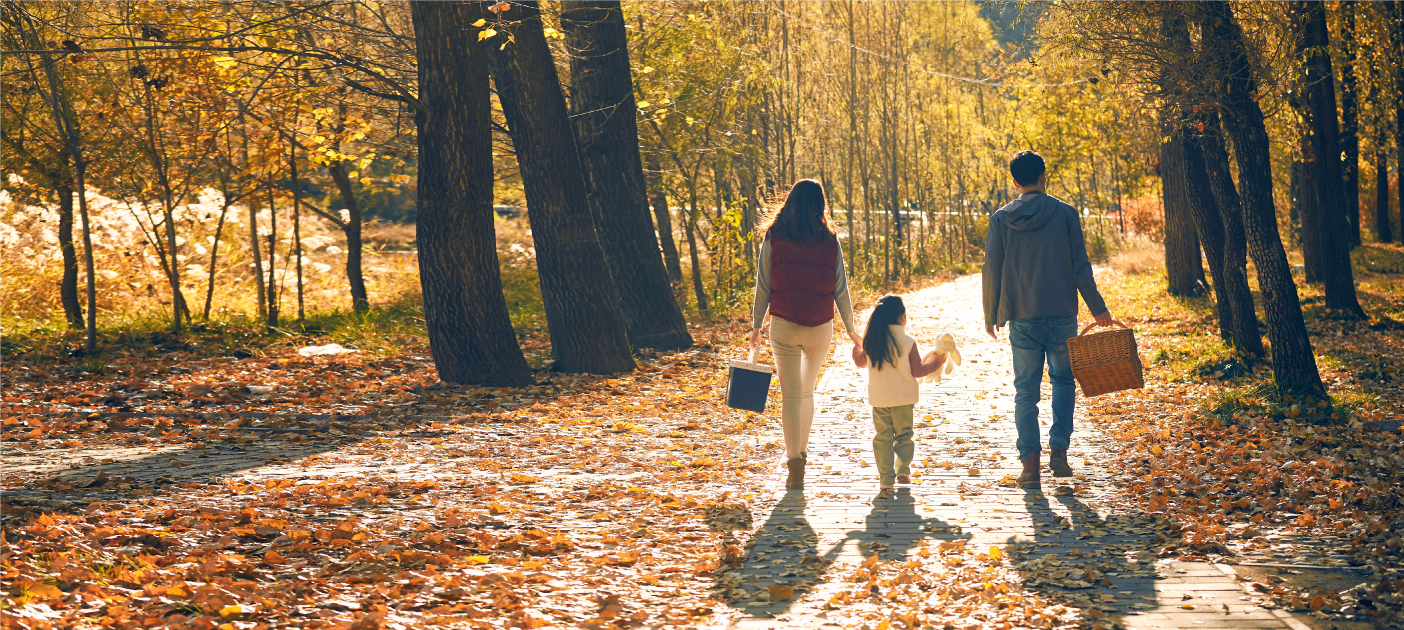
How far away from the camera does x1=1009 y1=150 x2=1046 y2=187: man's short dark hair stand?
261 inches

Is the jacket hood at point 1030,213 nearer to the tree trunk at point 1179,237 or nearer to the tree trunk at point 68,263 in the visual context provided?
the tree trunk at point 68,263

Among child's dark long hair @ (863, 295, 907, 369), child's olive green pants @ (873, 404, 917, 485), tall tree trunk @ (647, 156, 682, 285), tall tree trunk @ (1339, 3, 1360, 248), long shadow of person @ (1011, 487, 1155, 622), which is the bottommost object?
long shadow of person @ (1011, 487, 1155, 622)

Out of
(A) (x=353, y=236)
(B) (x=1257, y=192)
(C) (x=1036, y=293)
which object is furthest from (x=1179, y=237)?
(A) (x=353, y=236)

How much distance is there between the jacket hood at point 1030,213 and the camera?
21.3 feet

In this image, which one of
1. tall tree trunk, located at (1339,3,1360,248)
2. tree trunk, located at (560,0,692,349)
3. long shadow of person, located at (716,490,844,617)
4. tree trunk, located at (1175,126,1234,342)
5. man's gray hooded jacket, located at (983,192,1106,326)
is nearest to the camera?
long shadow of person, located at (716,490,844,617)

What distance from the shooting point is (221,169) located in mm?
15844

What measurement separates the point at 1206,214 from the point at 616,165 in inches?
285

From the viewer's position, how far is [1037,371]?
21.6 ft

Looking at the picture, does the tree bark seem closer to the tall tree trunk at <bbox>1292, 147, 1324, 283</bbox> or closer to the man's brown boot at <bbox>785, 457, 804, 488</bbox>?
the tall tree trunk at <bbox>1292, 147, 1324, 283</bbox>

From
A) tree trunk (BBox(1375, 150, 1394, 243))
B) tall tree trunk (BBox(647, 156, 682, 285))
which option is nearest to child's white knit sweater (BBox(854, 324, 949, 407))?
tall tree trunk (BBox(647, 156, 682, 285))

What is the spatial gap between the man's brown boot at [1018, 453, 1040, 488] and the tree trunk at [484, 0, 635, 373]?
6.21 m

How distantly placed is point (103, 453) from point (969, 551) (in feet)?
20.0

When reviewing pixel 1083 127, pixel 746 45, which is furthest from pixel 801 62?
pixel 1083 127

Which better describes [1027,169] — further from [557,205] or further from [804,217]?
[557,205]
